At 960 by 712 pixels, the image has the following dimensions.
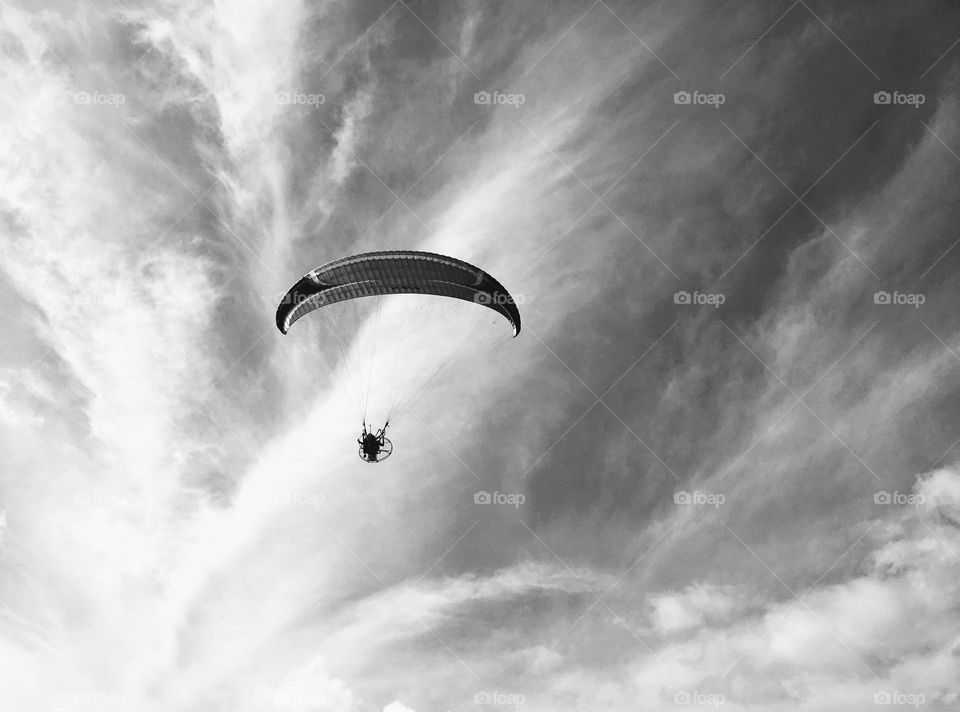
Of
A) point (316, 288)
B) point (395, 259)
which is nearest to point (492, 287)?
point (395, 259)

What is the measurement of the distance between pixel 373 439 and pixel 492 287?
9409 millimetres

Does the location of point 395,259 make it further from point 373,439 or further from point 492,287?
point 373,439

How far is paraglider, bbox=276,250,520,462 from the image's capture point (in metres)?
33.1

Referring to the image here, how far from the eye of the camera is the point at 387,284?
34.5 meters

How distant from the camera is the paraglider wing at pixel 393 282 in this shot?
33031mm

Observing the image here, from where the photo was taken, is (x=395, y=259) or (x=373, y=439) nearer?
(x=395, y=259)

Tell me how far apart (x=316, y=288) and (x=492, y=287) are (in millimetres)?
8308

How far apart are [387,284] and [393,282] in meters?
0.35

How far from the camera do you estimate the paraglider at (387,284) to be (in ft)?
108

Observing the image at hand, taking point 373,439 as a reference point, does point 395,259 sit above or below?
above

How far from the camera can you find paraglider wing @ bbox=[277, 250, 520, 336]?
33.0m

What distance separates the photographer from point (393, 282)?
3431 cm

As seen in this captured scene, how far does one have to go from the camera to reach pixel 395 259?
32812mm

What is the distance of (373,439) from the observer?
35844 mm
